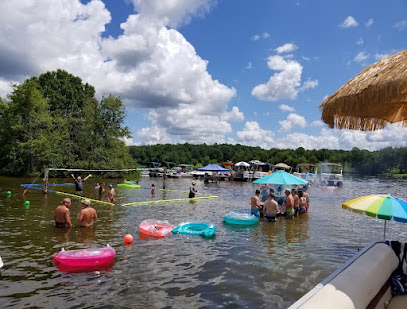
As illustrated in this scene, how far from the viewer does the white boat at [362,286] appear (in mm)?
3406

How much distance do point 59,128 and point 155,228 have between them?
43608mm

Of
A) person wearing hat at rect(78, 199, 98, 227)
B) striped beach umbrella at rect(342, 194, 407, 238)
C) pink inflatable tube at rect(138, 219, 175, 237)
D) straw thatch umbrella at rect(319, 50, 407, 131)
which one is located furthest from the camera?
person wearing hat at rect(78, 199, 98, 227)

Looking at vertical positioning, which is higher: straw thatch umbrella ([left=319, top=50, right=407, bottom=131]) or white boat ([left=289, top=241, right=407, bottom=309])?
straw thatch umbrella ([left=319, top=50, right=407, bottom=131])

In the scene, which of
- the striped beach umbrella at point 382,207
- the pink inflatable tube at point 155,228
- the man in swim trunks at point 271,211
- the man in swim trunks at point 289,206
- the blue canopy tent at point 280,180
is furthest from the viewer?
the man in swim trunks at point 289,206

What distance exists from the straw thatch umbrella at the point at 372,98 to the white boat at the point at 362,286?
7.71 ft

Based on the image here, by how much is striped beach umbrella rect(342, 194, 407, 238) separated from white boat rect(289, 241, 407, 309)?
4.38 ft

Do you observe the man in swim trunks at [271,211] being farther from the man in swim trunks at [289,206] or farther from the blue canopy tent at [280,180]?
the man in swim trunks at [289,206]

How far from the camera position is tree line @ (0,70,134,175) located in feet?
142

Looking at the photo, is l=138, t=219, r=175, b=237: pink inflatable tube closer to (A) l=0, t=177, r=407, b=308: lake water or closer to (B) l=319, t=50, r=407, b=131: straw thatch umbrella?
(A) l=0, t=177, r=407, b=308: lake water

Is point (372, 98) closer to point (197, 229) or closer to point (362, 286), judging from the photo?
point (362, 286)

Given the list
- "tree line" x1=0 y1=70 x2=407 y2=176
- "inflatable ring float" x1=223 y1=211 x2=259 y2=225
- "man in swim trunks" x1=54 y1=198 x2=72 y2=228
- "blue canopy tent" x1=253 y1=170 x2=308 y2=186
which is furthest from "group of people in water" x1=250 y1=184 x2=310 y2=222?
"tree line" x1=0 y1=70 x2=407 y2=176

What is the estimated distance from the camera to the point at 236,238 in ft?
38.4

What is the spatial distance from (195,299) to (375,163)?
129340 millimetres

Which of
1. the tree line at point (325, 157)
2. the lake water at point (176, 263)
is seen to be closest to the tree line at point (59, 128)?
the lake water at point (176, 263)
